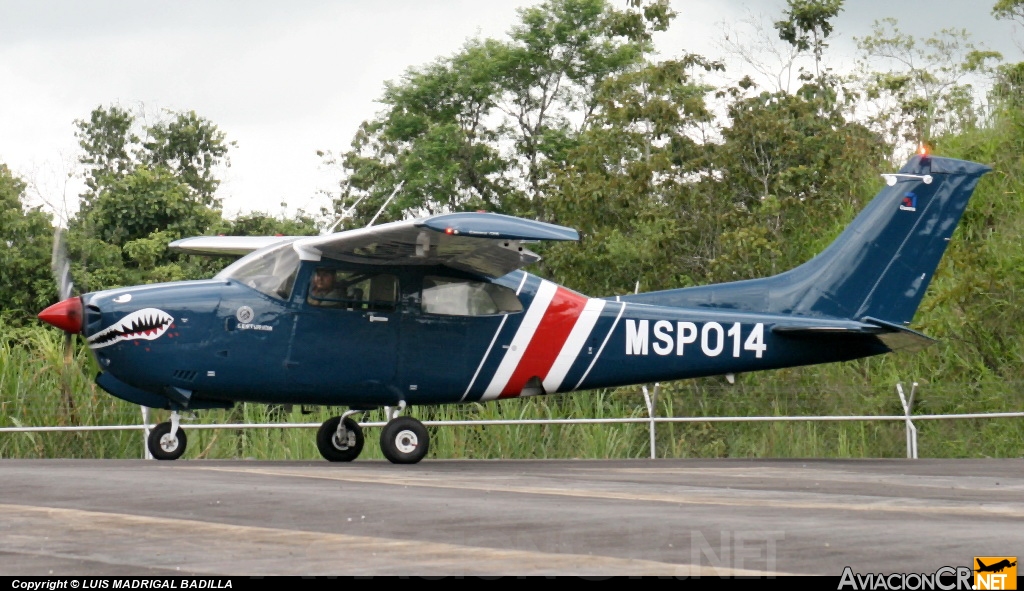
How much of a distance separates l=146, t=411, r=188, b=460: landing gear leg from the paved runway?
2382 millimetres

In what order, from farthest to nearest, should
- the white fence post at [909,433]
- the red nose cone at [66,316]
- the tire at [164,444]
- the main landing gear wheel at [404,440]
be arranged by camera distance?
the white fence post at [909,433] → the tire at [164,444] → the main landing gear wheel at [404,440] → the red nose cone at [66,316]

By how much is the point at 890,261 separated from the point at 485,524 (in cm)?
916

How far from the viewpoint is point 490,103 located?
38500mm

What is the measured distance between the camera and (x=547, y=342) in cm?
1344

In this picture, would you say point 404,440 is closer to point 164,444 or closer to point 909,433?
point 164,444

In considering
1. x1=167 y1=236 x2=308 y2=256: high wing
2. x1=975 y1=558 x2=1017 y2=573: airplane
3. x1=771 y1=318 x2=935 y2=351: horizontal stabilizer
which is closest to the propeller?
x1=167 y1=236 x2=308 y2=256: high wing

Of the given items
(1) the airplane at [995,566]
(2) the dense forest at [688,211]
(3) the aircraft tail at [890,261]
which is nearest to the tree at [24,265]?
(2) the dense forest at [688,211]

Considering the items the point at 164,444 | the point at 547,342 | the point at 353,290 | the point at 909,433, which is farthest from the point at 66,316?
the point at 909,433

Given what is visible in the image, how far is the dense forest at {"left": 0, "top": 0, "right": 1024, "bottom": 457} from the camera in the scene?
19.5 metres

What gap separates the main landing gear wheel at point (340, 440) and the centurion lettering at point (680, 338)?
2992 millimetres

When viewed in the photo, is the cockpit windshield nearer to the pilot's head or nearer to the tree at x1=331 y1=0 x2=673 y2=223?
the pilot's head

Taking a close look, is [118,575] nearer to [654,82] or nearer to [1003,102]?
[654,82]

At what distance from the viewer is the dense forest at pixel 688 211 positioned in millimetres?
19484

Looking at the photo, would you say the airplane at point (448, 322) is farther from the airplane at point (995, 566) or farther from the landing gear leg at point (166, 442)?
the airplane at point (995, 566)
